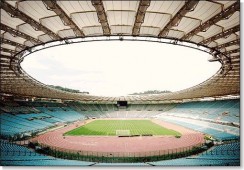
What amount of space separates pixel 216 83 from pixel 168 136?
7837 mm

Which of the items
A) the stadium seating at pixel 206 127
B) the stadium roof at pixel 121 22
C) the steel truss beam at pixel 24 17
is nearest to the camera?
the steel truss beam at pixel 24 17

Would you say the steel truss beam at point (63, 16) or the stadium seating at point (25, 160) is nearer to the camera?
the steel truss beam at point (63, 16)

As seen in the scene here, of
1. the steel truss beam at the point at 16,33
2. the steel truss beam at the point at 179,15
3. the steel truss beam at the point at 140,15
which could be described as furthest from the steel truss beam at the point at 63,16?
the steel truss beam at the point at 179,15

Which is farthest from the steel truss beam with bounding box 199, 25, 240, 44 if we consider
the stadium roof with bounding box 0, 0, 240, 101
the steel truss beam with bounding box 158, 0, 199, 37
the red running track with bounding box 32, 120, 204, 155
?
the red running track with bounding box 32, 120, 204, 155

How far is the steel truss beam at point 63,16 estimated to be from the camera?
314 inches

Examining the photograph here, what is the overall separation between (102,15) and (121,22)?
1.10 metres

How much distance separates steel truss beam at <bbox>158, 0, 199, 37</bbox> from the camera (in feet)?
25.7

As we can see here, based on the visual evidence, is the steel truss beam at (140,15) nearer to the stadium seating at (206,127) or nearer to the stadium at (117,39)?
the stadium at (117,39)

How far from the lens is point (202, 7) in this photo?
8297 millimetres

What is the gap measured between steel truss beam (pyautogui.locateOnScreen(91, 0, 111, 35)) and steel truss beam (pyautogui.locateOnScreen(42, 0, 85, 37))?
1077 millimetres

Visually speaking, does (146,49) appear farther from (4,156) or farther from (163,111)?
(163,111)

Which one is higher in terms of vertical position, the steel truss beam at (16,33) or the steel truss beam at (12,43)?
the steel truss beam at (16,33)

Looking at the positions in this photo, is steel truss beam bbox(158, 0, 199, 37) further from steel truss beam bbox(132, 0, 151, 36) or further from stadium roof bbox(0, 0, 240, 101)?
steel truss beam bbox(132, 0, 151, 36)

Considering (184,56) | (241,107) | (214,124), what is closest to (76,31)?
(184,56)
